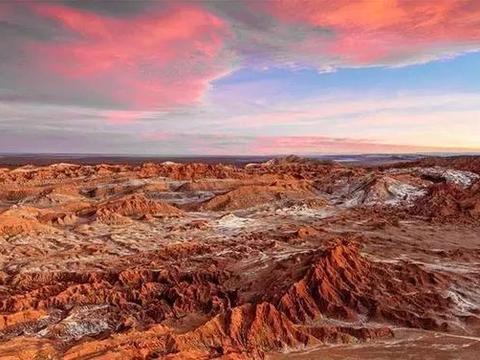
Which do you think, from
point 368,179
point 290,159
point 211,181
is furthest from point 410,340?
point 290,159

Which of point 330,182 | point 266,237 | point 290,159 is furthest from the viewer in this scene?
point 290,159

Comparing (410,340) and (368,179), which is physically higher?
(368,179)

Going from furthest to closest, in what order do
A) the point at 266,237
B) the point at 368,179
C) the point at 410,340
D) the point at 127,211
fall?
the point at 368,179, the point at 127,211, the point at 266,237, the point at 410,340

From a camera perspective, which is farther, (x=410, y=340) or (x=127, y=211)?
(x=127, y=211)

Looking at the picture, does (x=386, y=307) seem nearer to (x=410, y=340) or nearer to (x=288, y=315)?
(x=410, y=340)

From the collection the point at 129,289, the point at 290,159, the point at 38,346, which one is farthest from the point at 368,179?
the point at 290,159

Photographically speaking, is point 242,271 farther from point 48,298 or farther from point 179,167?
point 179,167
